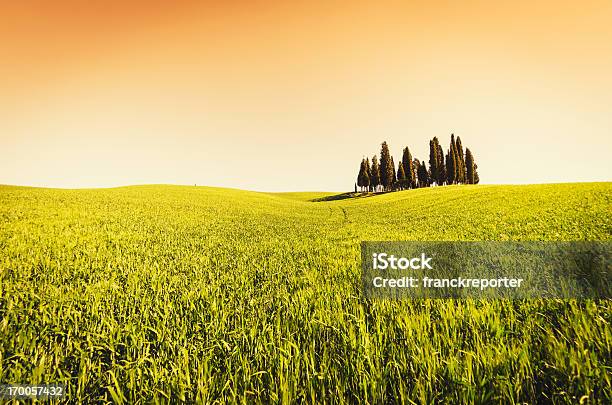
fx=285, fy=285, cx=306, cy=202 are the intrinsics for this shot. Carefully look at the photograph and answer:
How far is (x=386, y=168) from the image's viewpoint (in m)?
89.2

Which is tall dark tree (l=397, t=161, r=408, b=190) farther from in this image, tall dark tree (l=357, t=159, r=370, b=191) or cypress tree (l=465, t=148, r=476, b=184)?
cypress tree (l=465, t=148, r=476, b=184)

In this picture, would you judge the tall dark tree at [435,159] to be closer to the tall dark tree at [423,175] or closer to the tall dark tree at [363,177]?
the tall dark tree at [423,175]

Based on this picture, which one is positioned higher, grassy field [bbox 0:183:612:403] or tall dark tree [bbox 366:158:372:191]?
tall dark tree [bbox 366:158:372:191]

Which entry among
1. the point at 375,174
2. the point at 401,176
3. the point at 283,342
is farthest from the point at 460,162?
the point at 283,342

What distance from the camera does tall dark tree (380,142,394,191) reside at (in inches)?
3501

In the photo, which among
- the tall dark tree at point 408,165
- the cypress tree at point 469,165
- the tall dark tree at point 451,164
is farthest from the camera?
the cypress tree at point 469,165

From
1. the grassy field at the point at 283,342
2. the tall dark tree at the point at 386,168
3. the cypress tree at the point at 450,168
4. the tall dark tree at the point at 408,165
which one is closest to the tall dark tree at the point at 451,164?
the cypress tree at the point at 450,168

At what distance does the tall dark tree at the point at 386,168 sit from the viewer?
292 feet

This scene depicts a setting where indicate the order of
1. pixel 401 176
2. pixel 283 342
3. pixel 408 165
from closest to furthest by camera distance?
pixel 283 342, pixel 408 165, pixel 401 176

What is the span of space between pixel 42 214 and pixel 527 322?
818 inches

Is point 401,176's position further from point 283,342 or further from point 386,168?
point 283,342

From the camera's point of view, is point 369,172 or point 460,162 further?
point 369,172

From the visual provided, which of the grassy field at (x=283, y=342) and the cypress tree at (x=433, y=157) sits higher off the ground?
the cypress tree at (x=433, y=157)

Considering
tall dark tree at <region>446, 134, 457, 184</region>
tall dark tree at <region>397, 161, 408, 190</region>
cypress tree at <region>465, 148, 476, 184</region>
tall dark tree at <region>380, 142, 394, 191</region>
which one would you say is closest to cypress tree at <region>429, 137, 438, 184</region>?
tall dark tree at <region>446, 134, 457, 184</region>
